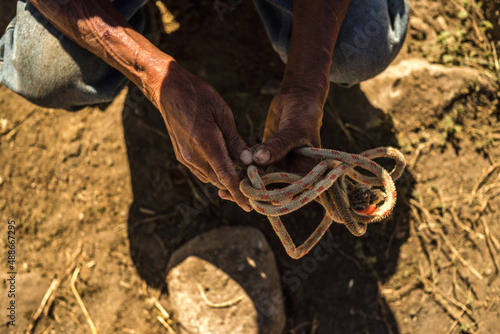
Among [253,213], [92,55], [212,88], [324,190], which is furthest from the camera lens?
[253,213]

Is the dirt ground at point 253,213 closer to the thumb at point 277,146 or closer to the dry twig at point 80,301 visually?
the dry twig at point 80,301

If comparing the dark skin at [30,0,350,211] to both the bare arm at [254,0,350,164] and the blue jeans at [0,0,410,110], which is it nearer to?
the bare arm at [254,0,350,164]

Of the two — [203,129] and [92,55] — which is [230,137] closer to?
[203,129]

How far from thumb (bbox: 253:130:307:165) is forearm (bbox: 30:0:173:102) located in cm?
44

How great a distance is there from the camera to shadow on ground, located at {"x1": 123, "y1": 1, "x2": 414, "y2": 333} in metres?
2.00

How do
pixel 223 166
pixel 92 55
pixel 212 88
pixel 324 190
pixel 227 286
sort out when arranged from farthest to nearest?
pixel 227 286, pixel 92 55, pixel 212 88, pixel 223 166, pixel 324 190

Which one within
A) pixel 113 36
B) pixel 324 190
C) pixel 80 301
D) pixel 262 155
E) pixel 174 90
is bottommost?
pixel 80 301

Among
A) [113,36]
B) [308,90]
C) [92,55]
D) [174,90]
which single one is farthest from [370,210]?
[92,55]

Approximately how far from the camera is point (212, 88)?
1.36 meters

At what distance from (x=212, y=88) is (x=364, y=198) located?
588mm

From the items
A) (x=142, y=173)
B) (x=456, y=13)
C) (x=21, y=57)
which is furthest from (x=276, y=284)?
(x=456, y=13)

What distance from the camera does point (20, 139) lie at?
7.02ft

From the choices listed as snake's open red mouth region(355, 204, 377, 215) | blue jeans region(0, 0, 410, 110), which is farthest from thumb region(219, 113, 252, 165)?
blue jeans region(0, 0, 410, 110)

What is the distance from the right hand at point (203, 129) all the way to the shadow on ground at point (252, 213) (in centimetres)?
72
